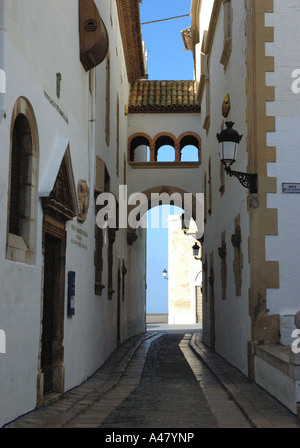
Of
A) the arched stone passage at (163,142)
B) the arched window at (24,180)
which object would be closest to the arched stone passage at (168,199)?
the arched stone passage at (163,142)

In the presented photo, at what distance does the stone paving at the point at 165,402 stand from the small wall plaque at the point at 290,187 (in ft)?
10.4

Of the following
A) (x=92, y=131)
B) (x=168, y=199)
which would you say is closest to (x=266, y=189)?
(x=92, y=131)

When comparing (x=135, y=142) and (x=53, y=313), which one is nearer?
(x=53, y=313)

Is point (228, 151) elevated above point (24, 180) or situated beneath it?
elevated above

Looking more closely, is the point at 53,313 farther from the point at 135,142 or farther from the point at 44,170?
the point at 135,142

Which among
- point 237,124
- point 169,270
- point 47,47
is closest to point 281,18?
point 237,124

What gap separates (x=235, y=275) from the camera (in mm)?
12398

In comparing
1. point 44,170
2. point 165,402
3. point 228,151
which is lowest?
point 165,402

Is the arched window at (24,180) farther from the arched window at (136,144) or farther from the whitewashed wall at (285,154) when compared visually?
the arched window at (136,144)

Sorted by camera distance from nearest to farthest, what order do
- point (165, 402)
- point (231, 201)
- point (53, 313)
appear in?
point (165, 402), point (53, 313), point (231, 201)

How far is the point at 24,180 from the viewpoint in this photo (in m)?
7.88

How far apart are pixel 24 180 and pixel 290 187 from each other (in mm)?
4558

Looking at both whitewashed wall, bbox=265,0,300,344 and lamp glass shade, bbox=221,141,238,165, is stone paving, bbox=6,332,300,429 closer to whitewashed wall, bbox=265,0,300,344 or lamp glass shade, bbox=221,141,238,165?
whitewashed wall, bbox=265,0,300,344

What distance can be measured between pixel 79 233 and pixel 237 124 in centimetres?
382
